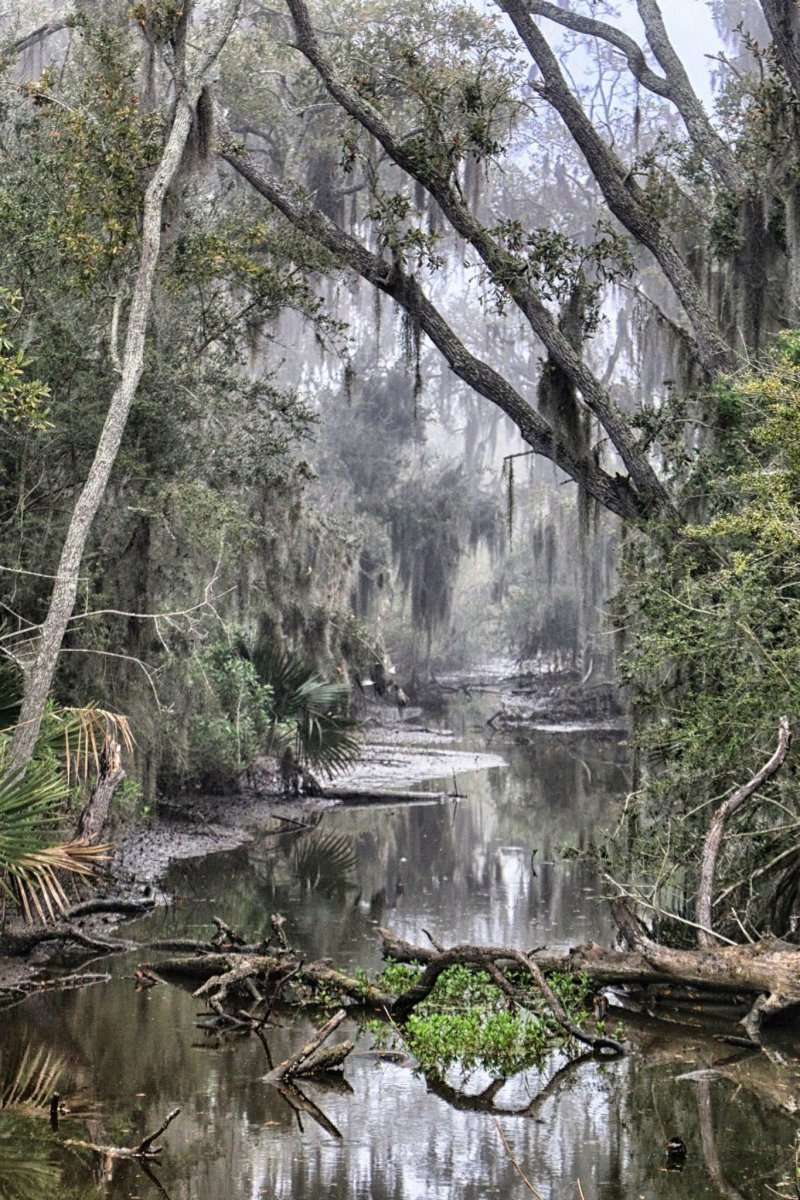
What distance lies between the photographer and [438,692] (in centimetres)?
3688

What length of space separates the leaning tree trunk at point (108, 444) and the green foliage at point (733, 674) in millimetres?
4172

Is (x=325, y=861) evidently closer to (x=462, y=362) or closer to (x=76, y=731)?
(x=76, y=731)

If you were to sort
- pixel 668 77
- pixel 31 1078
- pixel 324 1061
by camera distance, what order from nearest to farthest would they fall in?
1. pixel 31 1078
2. pixel 324 1061
3. pixel 668 77

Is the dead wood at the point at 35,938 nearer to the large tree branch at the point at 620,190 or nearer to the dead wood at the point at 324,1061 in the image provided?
the dead wood at the point at 324,1061

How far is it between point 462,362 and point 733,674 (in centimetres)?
464

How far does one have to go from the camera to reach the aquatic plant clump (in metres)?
7.96

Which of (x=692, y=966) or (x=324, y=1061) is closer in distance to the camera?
(x=324, y=1061)

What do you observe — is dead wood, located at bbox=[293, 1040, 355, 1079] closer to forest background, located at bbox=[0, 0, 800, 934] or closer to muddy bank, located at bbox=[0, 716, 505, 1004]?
muddy bank, located at bbox=[0, 716, 505, 1004]

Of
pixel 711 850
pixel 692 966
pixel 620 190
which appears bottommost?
pixel 692 966

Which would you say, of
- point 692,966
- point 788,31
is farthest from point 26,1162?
point 788,31

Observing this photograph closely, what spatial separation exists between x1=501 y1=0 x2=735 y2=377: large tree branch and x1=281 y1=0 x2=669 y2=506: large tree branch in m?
1.11

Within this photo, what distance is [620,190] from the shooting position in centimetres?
1237

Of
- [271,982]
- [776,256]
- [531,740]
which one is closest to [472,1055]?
[271,982]

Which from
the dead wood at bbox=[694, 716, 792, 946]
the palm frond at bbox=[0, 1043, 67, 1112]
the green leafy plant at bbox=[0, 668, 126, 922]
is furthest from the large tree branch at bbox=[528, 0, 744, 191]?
the palm frond at bbox=[0, 1043, 67, 1112]
